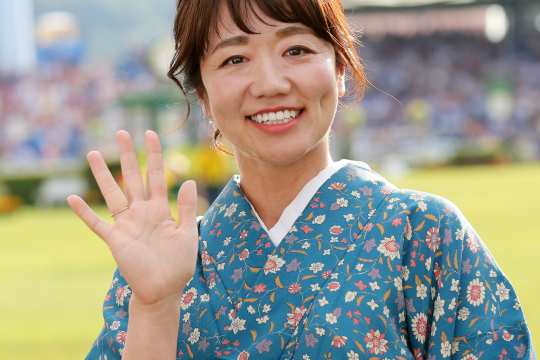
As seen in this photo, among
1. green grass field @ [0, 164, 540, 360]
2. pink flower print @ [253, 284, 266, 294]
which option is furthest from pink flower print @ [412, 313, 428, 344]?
green grass field @ [0, 164, 540, 360]

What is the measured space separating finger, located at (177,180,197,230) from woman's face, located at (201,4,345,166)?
0.19 meters

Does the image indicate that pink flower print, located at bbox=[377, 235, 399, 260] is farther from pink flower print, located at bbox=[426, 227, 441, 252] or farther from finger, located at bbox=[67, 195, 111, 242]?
finger, located at bbox=[67, 195, 111, 242]

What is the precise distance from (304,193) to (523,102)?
3409cm

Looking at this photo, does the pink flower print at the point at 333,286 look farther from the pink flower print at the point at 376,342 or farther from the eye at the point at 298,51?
the eye at the point at 298,51

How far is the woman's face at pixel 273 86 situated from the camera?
2041mm

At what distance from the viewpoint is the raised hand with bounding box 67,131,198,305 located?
1.96 meters

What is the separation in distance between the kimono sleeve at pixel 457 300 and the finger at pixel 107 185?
636 millimetres

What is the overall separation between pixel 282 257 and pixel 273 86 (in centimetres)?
39

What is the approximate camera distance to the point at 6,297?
9320mm

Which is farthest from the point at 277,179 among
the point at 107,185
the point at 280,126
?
the point at 107,185

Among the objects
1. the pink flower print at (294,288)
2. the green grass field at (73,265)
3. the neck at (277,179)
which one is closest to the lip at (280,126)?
the neck at (277,179)

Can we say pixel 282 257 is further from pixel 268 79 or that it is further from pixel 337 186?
pixel 268 79

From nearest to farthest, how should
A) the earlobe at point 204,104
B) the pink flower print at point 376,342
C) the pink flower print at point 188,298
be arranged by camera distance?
the pink flower print at point 376,342
the pink flower print at point 188,298
the earlobe at point 204,104

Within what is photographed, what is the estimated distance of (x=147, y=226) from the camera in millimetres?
2010
